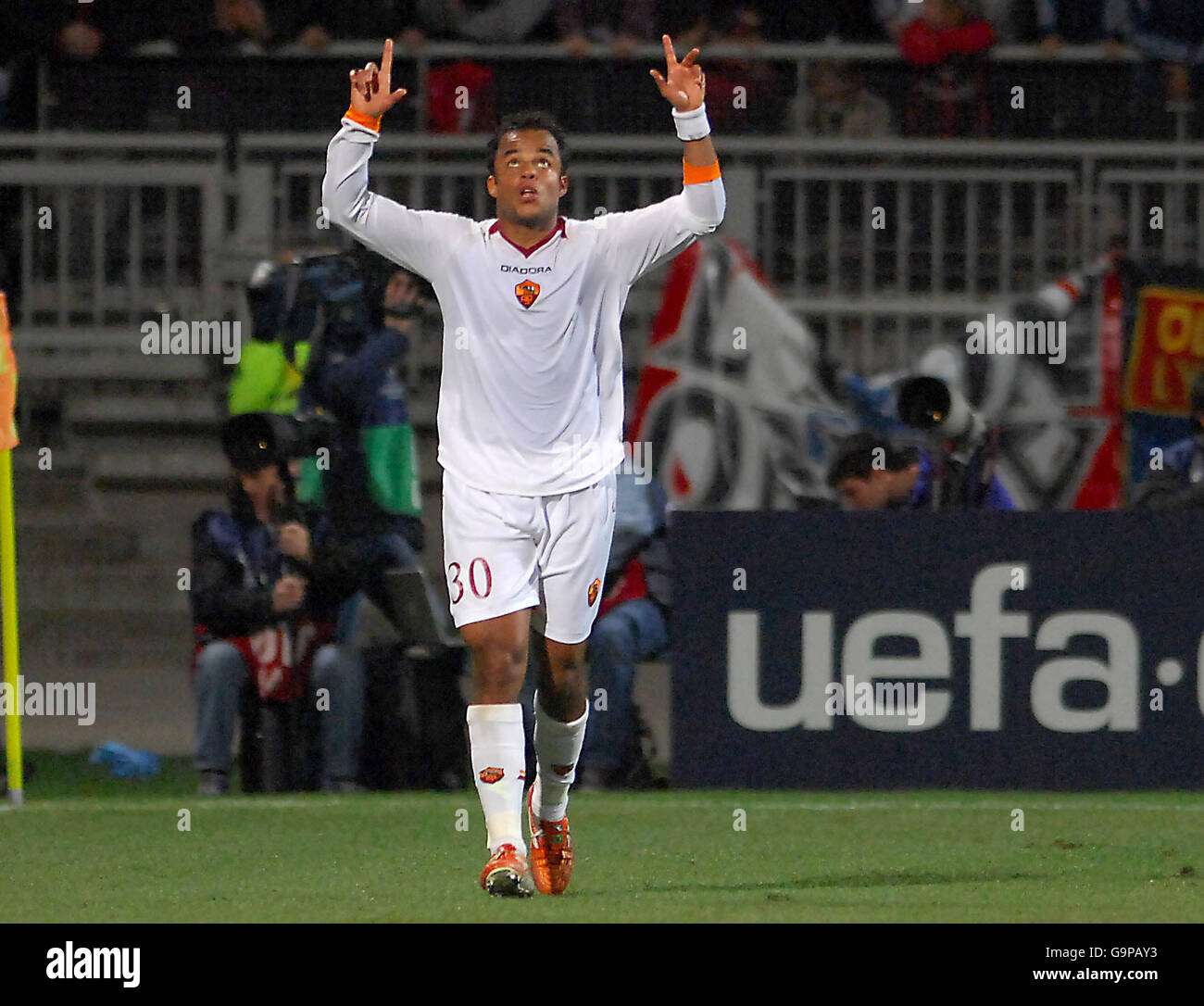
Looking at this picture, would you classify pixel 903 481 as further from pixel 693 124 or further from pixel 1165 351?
pixel 1165 351

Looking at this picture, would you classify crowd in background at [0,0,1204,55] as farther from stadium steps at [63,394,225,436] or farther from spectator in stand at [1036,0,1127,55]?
stadium steps at [63,394,225,436]

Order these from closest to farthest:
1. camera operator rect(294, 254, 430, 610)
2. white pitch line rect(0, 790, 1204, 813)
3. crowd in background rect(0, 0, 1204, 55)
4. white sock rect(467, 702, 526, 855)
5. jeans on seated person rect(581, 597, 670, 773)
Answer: white sock rect(467, 702, 526, 855) → white pitch line rect(0, 790, 1204, 813) → jeans on seated person rect(581, 597, 670, 773) → camera operator rect(294, 254, 430, 610) → crowd in background rect(0, 0, 1204, 55)

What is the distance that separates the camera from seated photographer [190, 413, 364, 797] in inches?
412

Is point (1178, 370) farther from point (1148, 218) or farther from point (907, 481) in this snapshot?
point (907, 481)

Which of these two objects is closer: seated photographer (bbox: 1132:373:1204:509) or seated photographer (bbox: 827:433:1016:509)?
seated photographer (bbox: 827:433:1016:509)

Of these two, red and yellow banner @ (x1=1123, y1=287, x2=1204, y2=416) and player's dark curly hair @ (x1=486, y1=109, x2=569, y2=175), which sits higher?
player's dark curly hair @ (x1=486, y1=109, x2=569, y2=175)

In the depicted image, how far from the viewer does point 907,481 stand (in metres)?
11.1

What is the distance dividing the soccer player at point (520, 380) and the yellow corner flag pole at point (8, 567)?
119 inches

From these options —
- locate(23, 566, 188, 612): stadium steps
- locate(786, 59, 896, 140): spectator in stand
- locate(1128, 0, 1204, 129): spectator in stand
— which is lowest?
locate(23, 566, 188, 612): stadium steps

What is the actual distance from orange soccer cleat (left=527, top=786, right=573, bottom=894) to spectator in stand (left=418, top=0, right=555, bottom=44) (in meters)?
10.1

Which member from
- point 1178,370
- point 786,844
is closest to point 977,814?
point 786,844

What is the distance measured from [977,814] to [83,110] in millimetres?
9073

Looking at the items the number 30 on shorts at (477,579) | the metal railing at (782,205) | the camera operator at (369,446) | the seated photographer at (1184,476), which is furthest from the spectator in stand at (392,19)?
the number 30 on shorts at (477,579)

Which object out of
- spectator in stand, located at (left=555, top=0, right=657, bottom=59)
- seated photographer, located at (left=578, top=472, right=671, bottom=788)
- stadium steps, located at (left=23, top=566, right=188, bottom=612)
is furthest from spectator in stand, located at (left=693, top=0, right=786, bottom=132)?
seated photographer, located at (left=578, top=472, right=671, bottom=788)
